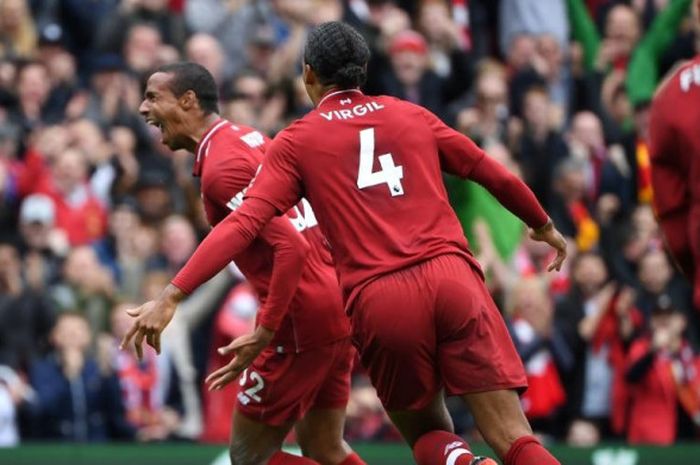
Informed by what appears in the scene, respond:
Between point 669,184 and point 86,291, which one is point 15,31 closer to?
point 86,291

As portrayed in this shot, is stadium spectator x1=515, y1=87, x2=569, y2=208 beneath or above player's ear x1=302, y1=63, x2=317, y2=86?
beneath

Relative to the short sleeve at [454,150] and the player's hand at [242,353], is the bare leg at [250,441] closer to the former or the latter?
the player's hand at [242,353]

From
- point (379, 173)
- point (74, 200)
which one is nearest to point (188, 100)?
point (379, 173)

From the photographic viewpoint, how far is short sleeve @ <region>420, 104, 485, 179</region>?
8.29m

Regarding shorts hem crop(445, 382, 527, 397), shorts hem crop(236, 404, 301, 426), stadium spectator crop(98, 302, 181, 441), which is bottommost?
stadium spectator crop(98, 302, 181, 441)

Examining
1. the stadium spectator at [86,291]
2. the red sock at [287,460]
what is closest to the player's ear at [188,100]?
the red sock at [287,460]

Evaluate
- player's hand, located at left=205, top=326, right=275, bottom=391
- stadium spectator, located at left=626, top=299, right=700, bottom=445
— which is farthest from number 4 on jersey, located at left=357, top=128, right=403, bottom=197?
stadium spectator, located at left=626, top=299, right=700, bottom=445

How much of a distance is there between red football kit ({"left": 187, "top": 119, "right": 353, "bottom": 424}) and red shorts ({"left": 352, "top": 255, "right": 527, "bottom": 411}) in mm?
738

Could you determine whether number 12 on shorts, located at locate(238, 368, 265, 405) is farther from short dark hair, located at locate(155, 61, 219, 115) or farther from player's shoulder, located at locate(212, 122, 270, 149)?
short dark hair, located at locate(155, 61, 219, 115)

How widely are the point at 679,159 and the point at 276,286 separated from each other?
6.97 feet

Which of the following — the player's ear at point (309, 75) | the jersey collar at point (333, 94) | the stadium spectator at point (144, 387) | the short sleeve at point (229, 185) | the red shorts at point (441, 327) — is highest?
the player's ear at point (309, 75)

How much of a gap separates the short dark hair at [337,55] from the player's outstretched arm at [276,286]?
2.38 ft

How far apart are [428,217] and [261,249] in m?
1.08

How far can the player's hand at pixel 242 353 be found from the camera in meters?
8.46
